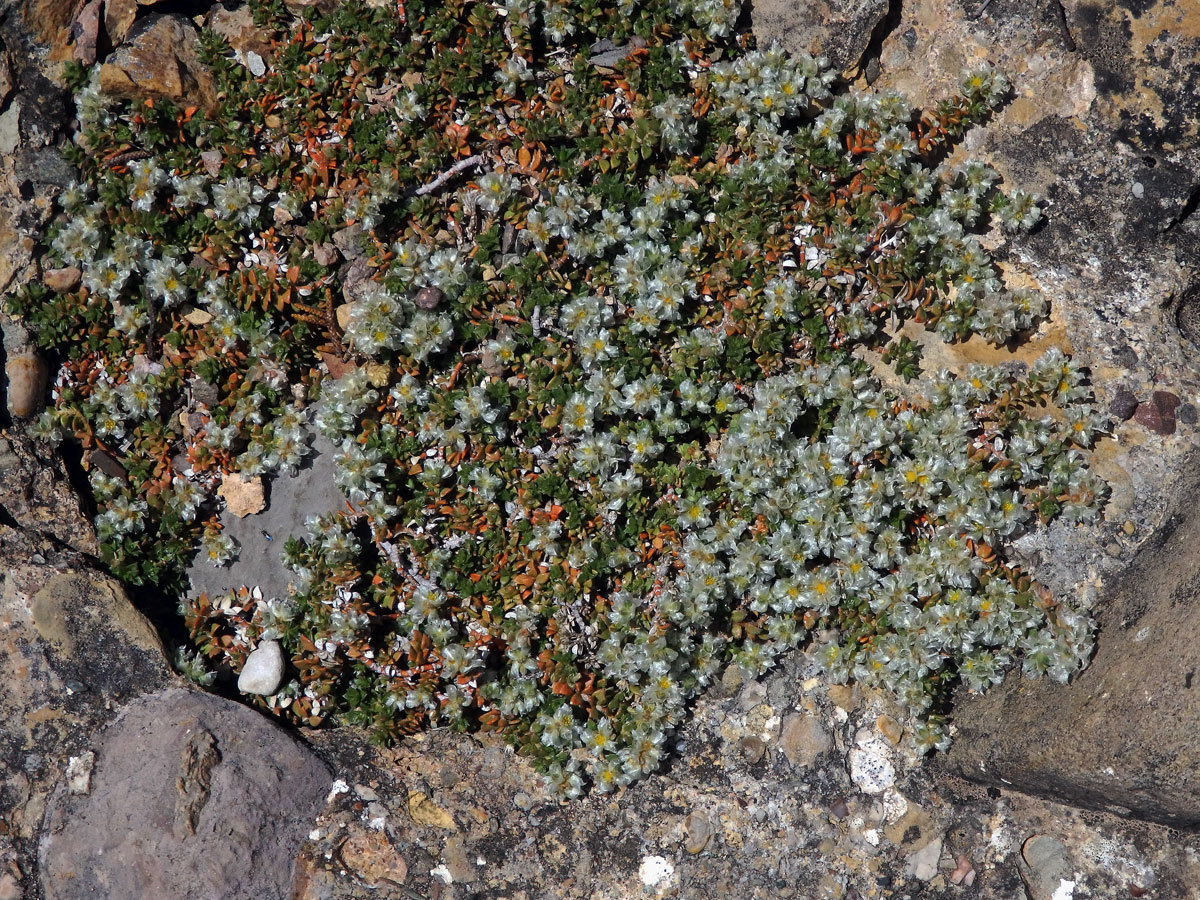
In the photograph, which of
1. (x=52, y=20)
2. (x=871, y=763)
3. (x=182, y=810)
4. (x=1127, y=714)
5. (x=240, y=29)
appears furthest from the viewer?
(x=240, y=29)

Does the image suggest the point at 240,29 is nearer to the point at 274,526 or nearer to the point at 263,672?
the point at 274,526

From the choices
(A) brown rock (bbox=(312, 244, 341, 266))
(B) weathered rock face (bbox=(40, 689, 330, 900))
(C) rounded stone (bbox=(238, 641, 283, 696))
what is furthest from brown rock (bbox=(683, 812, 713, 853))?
(A) brown rock (bbox=(312, 244, 341, 266))

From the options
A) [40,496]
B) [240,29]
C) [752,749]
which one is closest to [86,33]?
[240,29]

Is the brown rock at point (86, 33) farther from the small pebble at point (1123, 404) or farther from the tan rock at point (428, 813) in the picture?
the small pebble at point (1123, 404)

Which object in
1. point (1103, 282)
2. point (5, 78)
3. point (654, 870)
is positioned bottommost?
point (654, 870)

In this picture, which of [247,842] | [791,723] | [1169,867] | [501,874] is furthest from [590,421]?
[1169,867]

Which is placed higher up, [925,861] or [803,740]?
[803,740]
